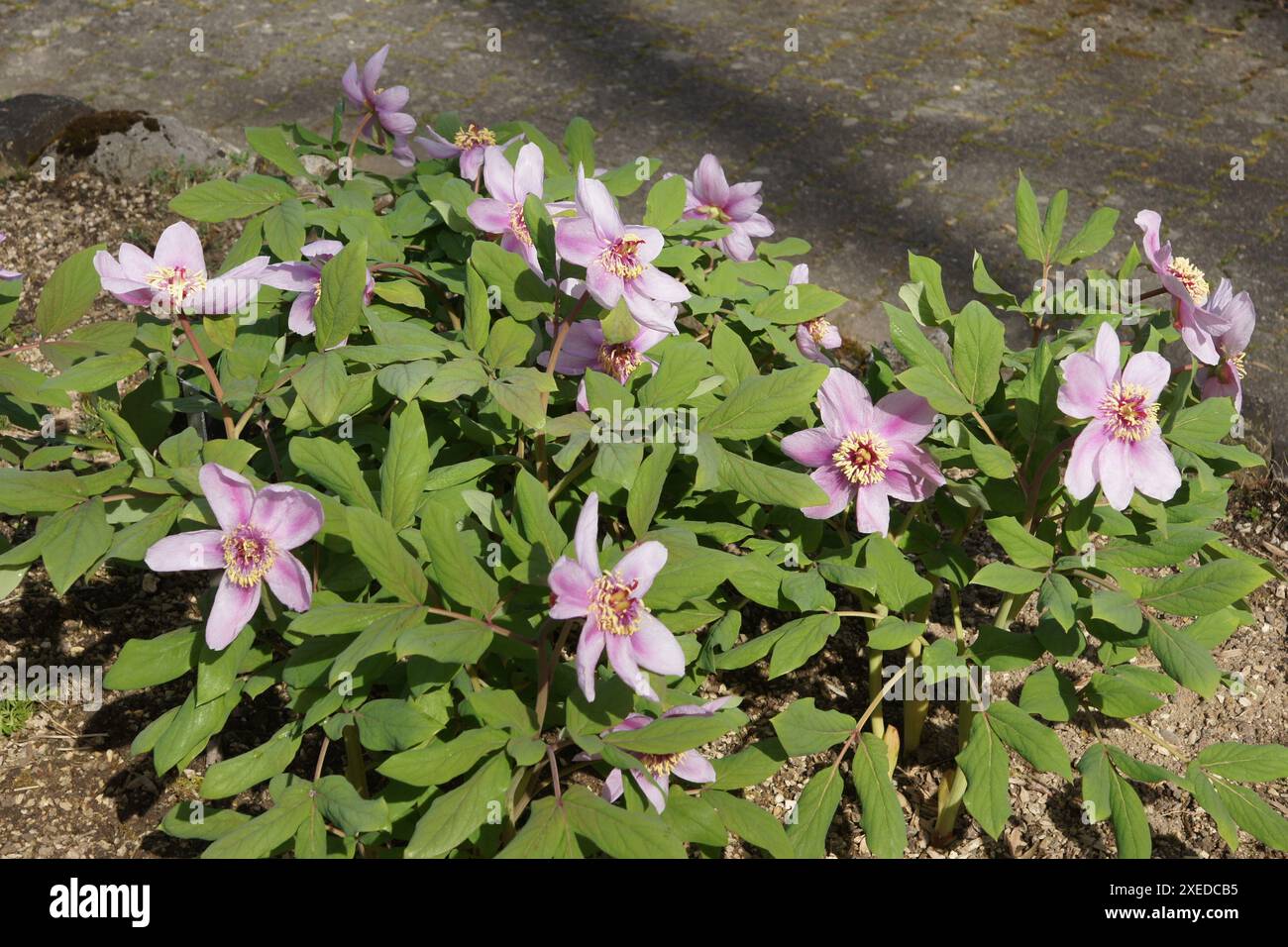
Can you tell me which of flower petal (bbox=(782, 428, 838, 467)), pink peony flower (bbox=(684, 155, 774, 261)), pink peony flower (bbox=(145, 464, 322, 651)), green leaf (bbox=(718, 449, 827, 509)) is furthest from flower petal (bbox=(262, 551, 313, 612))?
pink peony flower (bbox=(684, 155, 774, 261))

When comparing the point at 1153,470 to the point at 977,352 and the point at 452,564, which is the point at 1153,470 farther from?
the point at 452,564

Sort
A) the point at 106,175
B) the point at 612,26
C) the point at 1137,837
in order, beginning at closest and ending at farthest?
1. the point at 1137,837
2. the point at 106,175
3. the point at 612,26

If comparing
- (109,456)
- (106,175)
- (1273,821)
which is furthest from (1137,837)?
(106,175)

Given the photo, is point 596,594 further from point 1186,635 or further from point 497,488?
point 1186,635

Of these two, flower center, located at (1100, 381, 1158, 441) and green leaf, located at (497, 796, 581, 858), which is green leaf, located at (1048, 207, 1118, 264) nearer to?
flower center, located at (1100, 381, 1158, 441)

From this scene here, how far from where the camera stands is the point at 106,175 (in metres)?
4.08

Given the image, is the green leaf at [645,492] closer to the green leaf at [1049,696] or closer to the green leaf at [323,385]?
the green leaf at [323,385]

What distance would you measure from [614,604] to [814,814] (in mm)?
578

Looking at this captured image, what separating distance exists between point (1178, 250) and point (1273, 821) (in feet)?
9.70

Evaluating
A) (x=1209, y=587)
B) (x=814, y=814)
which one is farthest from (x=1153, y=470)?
(x=814, y=814)

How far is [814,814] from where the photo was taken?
1.78 meters

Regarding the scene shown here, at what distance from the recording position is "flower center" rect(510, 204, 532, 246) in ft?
6.21

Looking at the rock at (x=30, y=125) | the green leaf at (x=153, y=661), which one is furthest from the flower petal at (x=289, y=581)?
the rock at (x=30, y=125)

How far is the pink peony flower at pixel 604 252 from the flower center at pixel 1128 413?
622 mm
